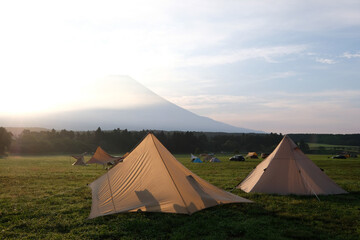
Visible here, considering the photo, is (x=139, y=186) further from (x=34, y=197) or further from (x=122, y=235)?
(x=34, y=197)

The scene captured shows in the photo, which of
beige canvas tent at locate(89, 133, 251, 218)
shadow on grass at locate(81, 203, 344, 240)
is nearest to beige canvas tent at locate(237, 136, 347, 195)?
beige canvas tent at locate(89, 133, 251, 218)

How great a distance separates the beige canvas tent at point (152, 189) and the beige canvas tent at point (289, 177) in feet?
10.3

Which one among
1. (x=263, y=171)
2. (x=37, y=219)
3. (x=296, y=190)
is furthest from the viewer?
(x=263, y=171)

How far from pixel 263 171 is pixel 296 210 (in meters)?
3.62

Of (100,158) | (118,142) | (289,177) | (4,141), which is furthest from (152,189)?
(118,142)

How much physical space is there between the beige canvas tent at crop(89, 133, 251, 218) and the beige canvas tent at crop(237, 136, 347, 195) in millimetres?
3127

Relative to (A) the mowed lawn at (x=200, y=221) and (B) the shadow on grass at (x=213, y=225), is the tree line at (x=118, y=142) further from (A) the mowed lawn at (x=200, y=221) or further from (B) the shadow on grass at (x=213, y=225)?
(B) the shadow on grass at (x=213, y=225)

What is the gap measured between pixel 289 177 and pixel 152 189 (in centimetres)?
651

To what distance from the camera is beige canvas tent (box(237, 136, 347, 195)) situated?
12797 millimetres

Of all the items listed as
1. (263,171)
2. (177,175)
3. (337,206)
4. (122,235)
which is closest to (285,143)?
(263,171)

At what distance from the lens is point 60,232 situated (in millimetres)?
7973

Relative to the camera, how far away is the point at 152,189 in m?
9.85

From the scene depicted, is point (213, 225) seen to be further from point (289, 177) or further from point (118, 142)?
point (118, 142)

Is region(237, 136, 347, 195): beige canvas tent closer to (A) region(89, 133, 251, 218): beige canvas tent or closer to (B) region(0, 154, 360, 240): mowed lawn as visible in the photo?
(B) region(0, 154, 360, 240): mowed lawn
